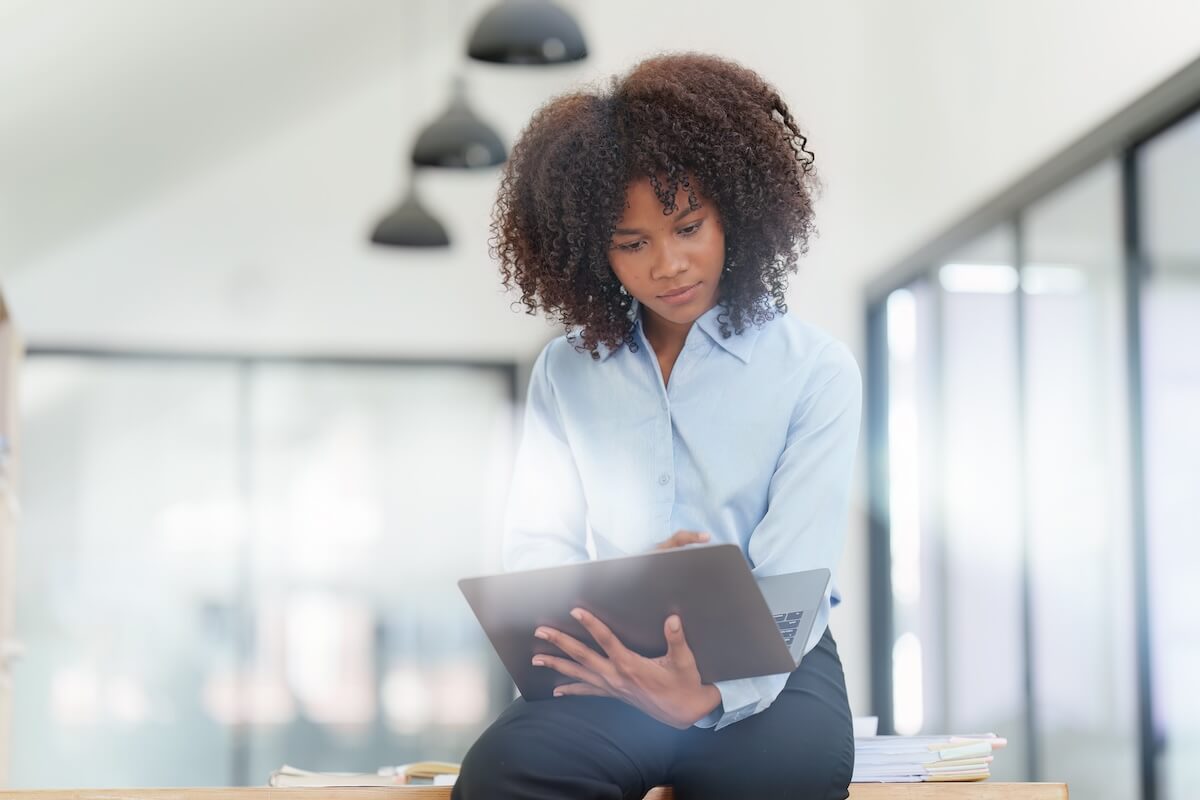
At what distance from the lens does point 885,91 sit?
5.05 m

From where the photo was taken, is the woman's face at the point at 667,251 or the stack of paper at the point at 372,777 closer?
the woman's face at the point at 667,251

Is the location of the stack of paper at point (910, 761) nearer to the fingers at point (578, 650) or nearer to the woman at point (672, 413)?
the woman at point (672, 413)

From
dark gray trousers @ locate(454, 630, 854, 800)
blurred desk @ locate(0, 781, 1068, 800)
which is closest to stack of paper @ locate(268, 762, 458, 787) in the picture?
blurred desk @ locate(0, 781, 1068, 800)

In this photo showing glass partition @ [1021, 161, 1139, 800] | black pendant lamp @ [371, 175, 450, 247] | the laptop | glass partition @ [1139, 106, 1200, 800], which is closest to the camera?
the laptop

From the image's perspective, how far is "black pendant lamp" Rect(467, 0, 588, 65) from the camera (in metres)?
3.20

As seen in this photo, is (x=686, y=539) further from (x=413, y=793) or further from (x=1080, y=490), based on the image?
(x=1080, y=490)

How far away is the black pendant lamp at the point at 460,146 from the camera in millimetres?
4047

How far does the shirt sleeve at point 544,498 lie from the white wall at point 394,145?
209 cm

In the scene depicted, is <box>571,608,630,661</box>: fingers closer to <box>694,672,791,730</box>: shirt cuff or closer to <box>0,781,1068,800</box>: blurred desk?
<box>694,672,791,730</box>: shirt cuff

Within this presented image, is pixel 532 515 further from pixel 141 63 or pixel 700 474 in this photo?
pixel 141 63

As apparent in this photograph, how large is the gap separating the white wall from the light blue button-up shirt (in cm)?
202

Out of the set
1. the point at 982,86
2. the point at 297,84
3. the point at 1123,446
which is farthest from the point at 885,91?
the point at 297,84

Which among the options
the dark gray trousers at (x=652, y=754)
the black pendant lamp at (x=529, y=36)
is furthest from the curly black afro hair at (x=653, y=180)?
the black pendant lamp at (x=529, y=36)

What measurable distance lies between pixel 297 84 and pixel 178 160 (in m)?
0.60
